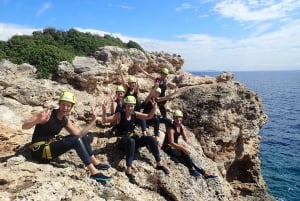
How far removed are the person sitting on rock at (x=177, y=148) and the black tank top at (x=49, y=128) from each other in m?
5.11

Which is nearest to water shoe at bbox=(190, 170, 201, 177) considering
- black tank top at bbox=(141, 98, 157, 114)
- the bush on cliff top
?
black tank top at bbox=(141, 98, 157, 114)

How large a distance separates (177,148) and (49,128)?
577cm

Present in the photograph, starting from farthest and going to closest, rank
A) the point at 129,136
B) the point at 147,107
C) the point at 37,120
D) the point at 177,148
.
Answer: the point at 147,107 → the point at 177,148 → the point at 129,136 → the point at 37,120

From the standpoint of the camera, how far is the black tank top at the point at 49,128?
11.4 metres

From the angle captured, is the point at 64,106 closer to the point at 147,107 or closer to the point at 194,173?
the point at 147,107

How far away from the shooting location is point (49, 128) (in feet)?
37.5

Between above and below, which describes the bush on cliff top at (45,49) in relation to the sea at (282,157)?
above

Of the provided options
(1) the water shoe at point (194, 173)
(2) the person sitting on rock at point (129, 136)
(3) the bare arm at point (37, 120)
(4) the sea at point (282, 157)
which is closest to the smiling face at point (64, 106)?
(3) the bare arm at point (37, 120)

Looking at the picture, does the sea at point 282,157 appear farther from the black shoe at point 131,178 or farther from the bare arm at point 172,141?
the black shoe at point 131,178

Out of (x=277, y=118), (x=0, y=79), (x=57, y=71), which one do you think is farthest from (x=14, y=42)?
(x=277, y=118)

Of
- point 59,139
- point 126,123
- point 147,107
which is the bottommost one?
point 59,139

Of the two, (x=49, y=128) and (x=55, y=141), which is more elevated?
(x=49, y=128)

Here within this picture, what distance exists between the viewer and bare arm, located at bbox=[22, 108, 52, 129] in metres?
10.7

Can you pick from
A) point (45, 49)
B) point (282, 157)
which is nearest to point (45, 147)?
point (45, 49)
